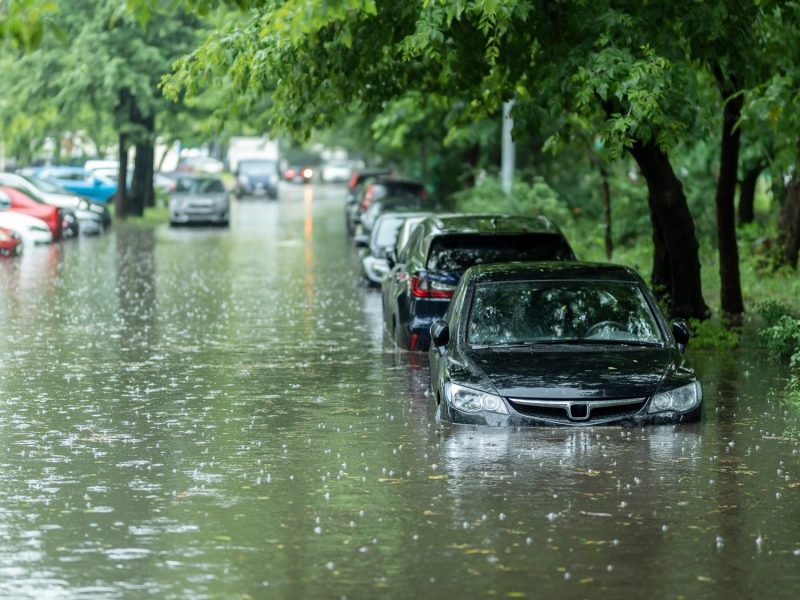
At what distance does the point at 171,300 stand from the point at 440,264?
840cm

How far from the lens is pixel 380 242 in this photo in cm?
2920

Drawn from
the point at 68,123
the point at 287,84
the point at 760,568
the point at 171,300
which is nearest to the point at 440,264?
the point at 287,84

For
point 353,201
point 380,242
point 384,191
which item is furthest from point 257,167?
point 380,242

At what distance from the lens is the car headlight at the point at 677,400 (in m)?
12.1

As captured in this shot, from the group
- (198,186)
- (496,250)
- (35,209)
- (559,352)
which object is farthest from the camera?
(198,186)

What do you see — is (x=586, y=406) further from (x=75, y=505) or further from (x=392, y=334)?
(x=392, y=334)

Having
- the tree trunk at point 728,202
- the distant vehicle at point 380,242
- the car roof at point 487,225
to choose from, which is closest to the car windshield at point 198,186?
the distant vehicle at point 380,242

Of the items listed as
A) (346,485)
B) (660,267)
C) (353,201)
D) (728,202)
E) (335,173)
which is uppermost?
(335,173)

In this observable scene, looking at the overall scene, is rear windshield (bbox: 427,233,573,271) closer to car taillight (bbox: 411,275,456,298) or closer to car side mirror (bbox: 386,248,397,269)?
car taillight (bbox: 411,275,456,298)

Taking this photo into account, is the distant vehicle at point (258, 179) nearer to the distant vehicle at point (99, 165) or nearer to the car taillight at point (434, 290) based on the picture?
the distant vehicle at point (99, 165)

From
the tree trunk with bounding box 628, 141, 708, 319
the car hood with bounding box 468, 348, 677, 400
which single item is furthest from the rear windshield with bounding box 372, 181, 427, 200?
the car hood with bounding box 468, 348, 677, 400

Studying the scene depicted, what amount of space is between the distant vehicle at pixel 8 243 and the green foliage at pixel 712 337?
20.7 meters

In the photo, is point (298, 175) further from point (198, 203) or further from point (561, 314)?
point (561, 314)

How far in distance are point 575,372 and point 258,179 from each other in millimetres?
68763
